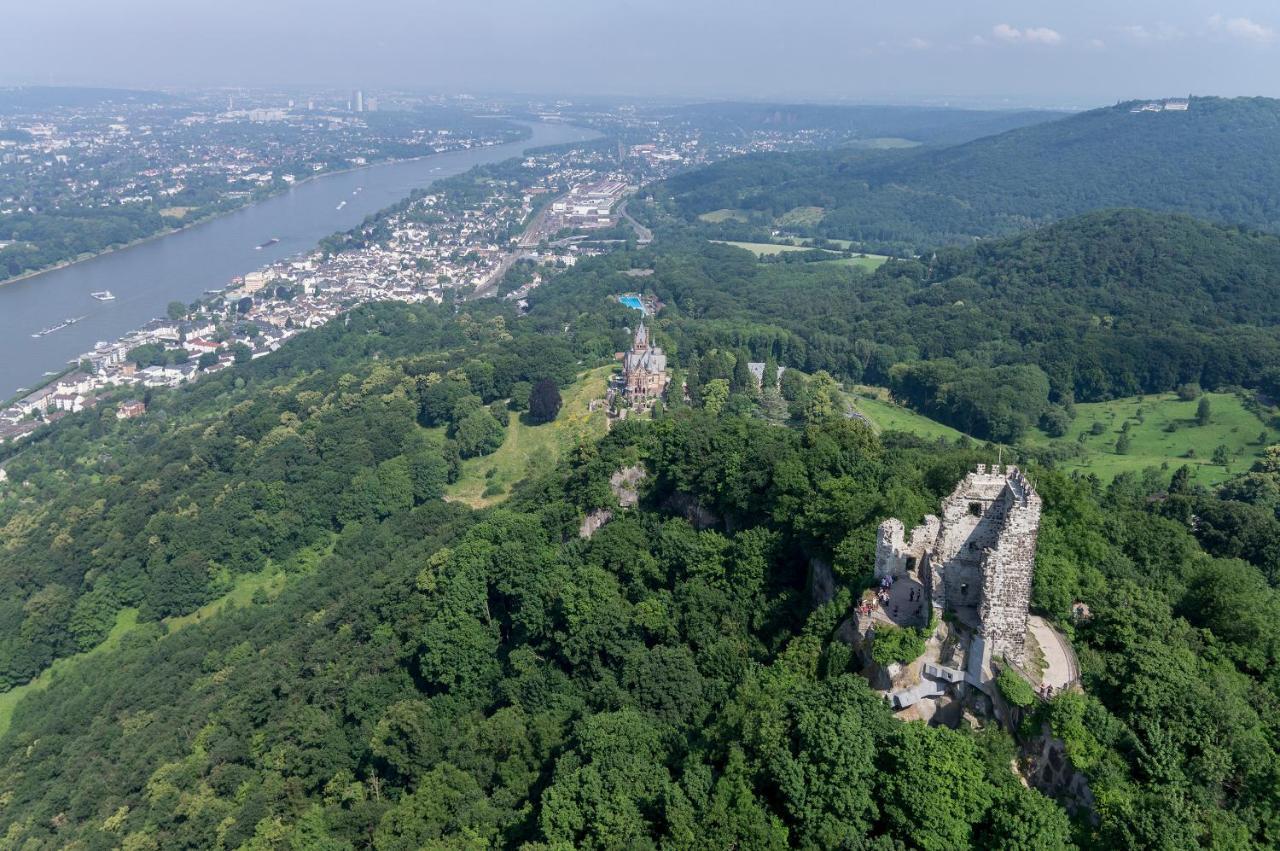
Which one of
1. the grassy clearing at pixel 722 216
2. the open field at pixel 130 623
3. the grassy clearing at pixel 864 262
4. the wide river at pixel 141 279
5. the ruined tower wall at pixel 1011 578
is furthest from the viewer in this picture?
the grassy clearing at pixel 722 216

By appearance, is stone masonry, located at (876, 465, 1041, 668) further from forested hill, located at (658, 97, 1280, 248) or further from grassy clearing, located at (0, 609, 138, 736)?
forested hill, located at (658, 97, 1280, 248)

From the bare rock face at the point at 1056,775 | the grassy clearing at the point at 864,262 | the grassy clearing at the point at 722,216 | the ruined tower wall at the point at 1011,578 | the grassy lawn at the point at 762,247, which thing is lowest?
the grassy lawn at the point at 762,247

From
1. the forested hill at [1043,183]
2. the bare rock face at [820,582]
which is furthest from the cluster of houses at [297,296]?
the bare rock face at [820,582]

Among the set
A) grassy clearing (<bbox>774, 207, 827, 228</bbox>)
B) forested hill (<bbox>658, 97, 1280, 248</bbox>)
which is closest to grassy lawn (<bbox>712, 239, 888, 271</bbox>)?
forested hill (<bbox>658, 97, 1280, 248</bbox>)

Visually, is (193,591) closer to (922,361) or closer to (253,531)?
(253,531)

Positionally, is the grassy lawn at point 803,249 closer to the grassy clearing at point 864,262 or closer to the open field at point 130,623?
the grassy clearing at point 864,262

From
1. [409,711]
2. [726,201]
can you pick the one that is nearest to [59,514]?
[409,711]
